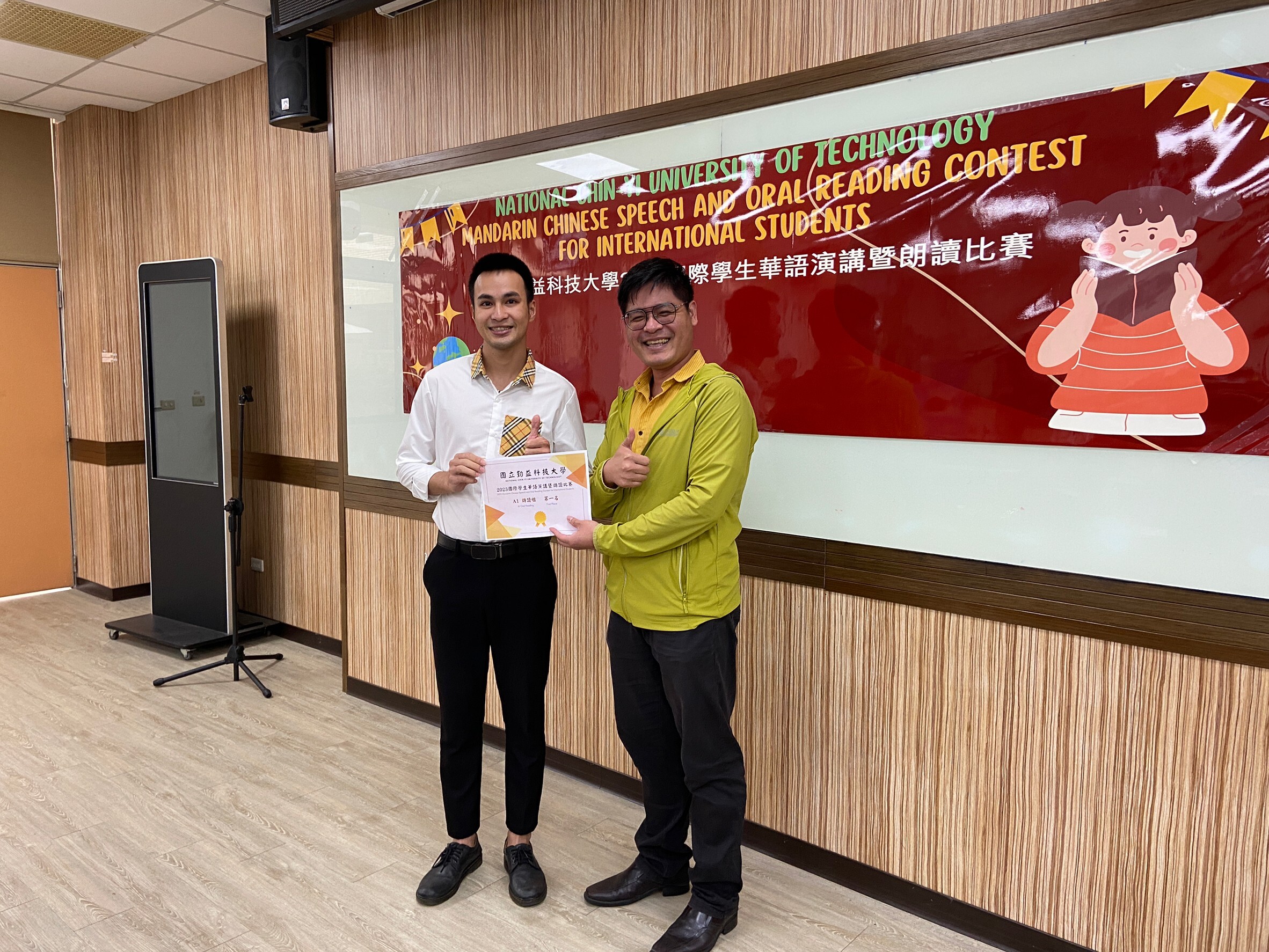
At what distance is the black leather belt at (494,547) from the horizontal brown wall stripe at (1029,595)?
27.7 inches

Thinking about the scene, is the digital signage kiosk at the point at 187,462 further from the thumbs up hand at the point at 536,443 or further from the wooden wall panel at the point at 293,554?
the thumbs up hand at the point at 536,443

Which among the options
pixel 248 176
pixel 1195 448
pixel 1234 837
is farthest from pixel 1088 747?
pixel 248 176

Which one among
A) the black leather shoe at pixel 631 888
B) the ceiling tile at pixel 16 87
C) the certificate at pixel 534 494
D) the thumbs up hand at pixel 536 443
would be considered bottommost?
the black leather shoe at pixel 631 888

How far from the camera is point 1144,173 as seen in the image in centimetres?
191

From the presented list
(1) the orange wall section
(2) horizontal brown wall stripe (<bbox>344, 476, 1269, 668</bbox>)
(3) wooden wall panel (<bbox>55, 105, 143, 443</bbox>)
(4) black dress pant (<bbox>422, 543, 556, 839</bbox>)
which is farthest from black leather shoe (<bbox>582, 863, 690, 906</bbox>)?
(1) the orange wall section

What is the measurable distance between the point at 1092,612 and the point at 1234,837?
0.56m

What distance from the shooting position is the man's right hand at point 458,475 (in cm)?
222

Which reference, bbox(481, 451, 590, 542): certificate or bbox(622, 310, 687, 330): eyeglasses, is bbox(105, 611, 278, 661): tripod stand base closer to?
bbox(481, 451, 590, 542): certificate

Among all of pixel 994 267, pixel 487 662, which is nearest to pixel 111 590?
pixel 487 662

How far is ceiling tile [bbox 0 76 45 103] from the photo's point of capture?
4.89 m

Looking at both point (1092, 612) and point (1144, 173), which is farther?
point (1092, 612)

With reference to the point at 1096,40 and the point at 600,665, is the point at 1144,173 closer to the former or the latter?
the point at 1096,40

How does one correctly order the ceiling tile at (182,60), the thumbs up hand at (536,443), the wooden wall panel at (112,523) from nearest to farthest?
the thumbs up hand at (536,443) < the ceiling tile at (182,60) < the wooden wall panel at (112,523)

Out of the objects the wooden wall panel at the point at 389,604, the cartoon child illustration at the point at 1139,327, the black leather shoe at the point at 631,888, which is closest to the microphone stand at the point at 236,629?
the wooden wall panel at the point at 389,604
